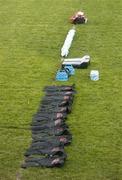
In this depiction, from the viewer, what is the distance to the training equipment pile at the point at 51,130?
1333 cm

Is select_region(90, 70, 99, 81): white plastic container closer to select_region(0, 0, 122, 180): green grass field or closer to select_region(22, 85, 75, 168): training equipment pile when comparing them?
select_region(0, 0, 122, 180): green grass field

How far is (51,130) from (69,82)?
3605mm

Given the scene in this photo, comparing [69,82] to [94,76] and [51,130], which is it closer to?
[94,76]

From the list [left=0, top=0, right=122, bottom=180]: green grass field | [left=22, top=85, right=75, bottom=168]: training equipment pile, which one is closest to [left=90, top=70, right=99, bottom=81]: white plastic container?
[left=0, top=0, right=122, bottom=180]: green grass field

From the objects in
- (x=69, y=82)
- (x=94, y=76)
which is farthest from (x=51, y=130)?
(x=94, y=76)

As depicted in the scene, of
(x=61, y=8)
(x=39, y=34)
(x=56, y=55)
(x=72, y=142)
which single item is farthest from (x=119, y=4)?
(x=72, y=142)

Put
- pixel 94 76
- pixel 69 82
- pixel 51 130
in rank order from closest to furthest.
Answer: pixel 51 130
pixel 69 82
pixel 94 76

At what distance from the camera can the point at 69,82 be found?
1792cm

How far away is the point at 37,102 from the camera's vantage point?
54.3 ft

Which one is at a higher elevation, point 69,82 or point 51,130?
point 69,82

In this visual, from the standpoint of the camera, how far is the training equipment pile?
13328mm

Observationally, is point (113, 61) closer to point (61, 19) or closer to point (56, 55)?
point (56, 55)

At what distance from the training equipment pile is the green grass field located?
204mm

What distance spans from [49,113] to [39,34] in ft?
25.6
